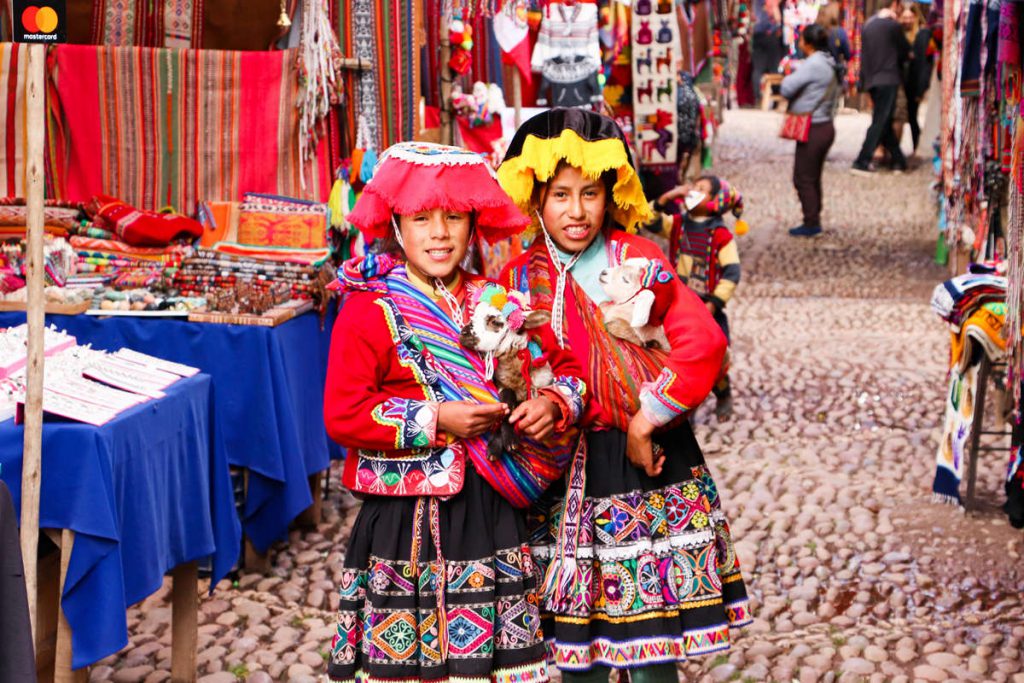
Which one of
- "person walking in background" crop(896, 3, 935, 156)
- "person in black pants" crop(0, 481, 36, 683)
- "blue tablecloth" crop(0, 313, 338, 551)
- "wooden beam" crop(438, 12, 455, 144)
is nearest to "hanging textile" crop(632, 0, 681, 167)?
"wooden beam" crop(438, 12, 455, 144)

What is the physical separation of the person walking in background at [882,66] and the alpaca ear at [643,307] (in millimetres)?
14338

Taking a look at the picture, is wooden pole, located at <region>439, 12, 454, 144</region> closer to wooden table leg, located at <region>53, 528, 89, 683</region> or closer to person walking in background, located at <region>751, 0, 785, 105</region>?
wooden table leg, located at <region>53, 528, 89, 683</region>

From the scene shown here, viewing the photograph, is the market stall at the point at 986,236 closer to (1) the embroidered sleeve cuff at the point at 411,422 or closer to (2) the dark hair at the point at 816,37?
(1) the embroidered sleeve cuff at the point at 411,422

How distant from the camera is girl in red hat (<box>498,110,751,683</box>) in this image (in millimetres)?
3039

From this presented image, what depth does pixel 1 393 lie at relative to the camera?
11.3 feet

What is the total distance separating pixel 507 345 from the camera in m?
2.93

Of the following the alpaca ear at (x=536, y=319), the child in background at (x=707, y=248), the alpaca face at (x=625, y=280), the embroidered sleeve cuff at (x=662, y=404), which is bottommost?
the child in background at (x=707, y=248)

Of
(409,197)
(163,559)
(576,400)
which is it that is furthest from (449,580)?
(163,559)

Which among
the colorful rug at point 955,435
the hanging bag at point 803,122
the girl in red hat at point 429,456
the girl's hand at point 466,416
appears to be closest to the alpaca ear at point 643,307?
the girl in red hat at point 429,456

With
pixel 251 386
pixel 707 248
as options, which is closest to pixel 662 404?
pixel 251 386

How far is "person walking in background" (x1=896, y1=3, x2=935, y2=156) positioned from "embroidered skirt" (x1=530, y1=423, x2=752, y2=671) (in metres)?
14.9

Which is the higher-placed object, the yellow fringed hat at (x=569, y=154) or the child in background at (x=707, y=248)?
the yellow fringed hat at (x=569, y=154)

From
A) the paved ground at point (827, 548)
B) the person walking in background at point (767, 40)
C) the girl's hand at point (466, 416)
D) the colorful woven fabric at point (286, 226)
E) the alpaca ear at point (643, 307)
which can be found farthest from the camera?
the person walking in background at point (767, 40)

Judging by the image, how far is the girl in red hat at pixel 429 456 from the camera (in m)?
2.84
